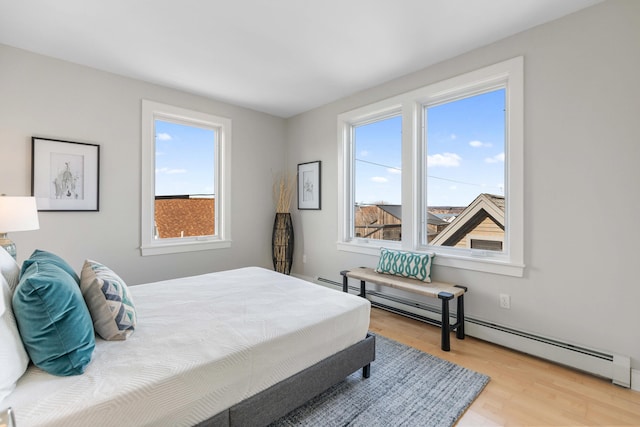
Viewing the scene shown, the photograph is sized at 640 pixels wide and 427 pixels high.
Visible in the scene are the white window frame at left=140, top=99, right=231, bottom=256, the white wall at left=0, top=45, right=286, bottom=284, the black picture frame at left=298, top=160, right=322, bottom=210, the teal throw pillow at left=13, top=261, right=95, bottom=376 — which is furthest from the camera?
the black picture frame at left=298, top=160, right=322, bottom=210

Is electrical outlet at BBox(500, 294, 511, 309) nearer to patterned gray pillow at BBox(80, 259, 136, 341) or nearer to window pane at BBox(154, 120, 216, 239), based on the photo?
patterned gray pillow at BBox(80, 259, 136, 341)

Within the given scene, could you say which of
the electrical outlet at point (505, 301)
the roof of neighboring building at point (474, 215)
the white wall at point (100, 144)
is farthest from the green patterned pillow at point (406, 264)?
the white wall at point (100, 144)

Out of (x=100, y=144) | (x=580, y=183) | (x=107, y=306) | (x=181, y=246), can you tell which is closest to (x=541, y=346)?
(x=580, y=183)

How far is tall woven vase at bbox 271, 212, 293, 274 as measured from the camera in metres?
4.34

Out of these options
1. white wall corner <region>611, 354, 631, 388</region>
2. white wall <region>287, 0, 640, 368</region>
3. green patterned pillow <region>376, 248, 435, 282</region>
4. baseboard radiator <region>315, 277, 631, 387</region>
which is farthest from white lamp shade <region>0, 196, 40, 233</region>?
white wall corner <region>611, 354, 631, 388</region>

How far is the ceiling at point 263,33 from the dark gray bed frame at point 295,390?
233cm

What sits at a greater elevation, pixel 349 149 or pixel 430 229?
pixel 349 149

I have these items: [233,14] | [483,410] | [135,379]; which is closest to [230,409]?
[135,379]

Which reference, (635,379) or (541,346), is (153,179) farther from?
(635,379)

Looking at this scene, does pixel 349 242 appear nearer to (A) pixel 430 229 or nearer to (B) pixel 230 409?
(A) pixel 430 229

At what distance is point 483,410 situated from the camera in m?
1.75

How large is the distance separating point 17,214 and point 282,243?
109 inches

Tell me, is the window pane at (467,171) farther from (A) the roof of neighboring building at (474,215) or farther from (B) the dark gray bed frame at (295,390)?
(B) the dark gray bed frame at (295,390)

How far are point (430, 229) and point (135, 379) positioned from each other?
2780mm
